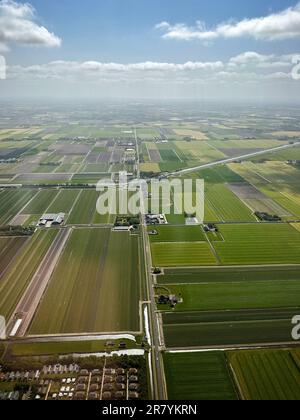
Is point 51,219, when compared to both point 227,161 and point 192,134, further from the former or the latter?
point 192,134

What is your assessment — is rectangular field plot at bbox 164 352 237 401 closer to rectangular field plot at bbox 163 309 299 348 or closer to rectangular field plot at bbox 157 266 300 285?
rectangular field plot at bbox 163 309 299 348

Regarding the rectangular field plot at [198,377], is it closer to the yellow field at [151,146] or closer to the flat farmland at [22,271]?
the flat farmland at [22,271]

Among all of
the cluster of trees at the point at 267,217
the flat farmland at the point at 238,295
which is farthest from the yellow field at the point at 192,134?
the flat farmland at the point at 238,295

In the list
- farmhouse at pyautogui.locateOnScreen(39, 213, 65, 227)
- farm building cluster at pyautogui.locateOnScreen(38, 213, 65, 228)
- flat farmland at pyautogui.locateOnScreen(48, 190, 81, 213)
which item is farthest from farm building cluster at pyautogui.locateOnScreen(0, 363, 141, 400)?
flat farmland at pyautogui.locateOnScreen(48, 190, 81, 213)

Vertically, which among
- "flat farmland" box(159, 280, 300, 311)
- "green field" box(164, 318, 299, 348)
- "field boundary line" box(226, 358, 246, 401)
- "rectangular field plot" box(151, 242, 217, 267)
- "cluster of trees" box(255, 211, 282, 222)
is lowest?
"field boundary line" box(226, 358, 246, 401)

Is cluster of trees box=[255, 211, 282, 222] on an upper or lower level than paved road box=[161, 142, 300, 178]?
lower

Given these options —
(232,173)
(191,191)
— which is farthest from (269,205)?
(232,173)
